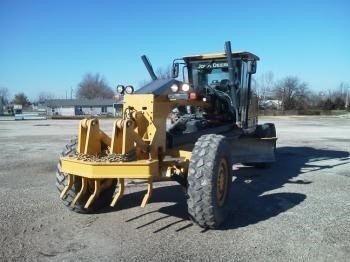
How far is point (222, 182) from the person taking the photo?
21.2 ft

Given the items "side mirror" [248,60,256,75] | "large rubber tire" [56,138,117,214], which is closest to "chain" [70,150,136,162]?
"large rubber tire" [56,138,117,214]

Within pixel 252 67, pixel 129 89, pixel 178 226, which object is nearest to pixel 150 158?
pixel 178 226

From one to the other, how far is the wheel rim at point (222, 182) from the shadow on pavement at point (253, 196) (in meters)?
0.33

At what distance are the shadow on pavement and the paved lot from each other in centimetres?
2

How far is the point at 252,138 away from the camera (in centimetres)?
1076

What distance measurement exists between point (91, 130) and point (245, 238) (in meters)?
2.52

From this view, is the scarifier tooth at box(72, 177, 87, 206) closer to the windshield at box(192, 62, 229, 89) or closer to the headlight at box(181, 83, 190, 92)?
the headlight at box(181, 83, 190, 92)

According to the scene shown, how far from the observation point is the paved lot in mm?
5043

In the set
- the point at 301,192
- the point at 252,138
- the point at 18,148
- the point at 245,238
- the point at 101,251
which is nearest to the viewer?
the point at 101,251

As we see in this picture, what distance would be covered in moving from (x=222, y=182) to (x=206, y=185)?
2.42ft

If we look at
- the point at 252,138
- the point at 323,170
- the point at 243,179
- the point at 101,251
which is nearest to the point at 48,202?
the point at 101,251

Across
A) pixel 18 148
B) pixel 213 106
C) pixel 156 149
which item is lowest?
pixel 18 148

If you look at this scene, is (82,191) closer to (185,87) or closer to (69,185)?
(69,185)

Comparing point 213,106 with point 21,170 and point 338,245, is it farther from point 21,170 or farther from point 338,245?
point 21,170
